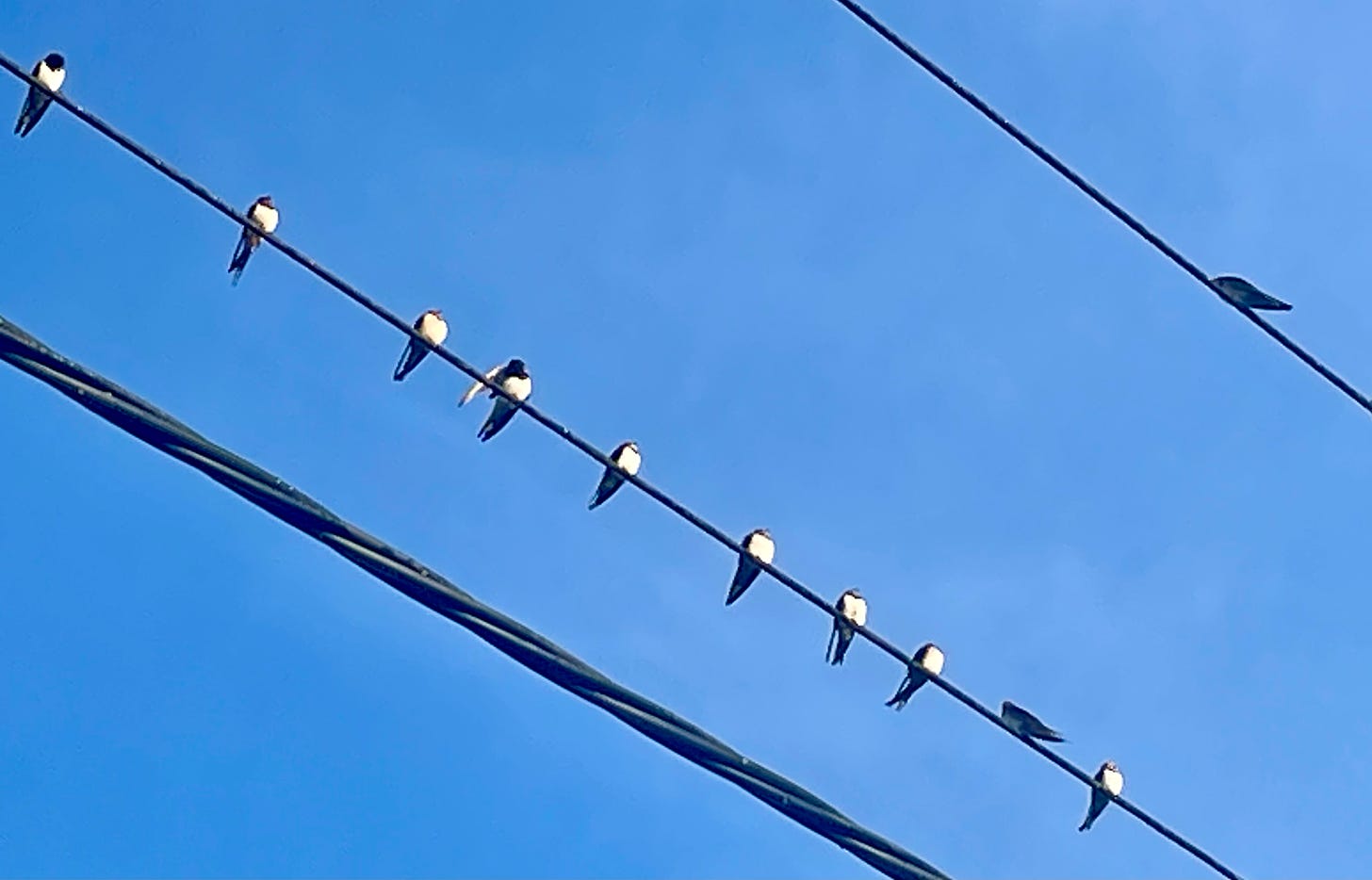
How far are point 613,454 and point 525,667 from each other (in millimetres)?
9196

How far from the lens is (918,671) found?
784cm

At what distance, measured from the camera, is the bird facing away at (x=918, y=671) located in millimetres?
7734

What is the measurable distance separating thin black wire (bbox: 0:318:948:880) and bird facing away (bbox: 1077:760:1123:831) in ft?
4.57

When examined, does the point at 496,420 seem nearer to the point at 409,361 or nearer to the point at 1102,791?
the point at 409,361

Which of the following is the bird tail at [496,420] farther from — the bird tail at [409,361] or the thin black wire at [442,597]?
the thin black wire at [442,597]

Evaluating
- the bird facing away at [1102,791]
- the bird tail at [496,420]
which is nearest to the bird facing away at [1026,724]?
the bird facing away at [1102,791]

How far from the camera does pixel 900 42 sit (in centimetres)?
668

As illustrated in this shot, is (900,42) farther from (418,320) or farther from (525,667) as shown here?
(418,320)

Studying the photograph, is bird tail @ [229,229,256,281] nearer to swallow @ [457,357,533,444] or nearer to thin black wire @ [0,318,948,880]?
swallow @ [457,357,533,444]

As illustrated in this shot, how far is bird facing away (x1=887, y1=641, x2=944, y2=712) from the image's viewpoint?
7734 millimetres

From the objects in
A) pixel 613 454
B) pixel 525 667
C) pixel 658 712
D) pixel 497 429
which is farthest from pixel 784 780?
pixel 613 454

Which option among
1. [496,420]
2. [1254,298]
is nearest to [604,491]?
[496,420]

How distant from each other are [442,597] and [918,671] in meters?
2.53

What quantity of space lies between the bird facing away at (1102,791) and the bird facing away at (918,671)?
82cm
